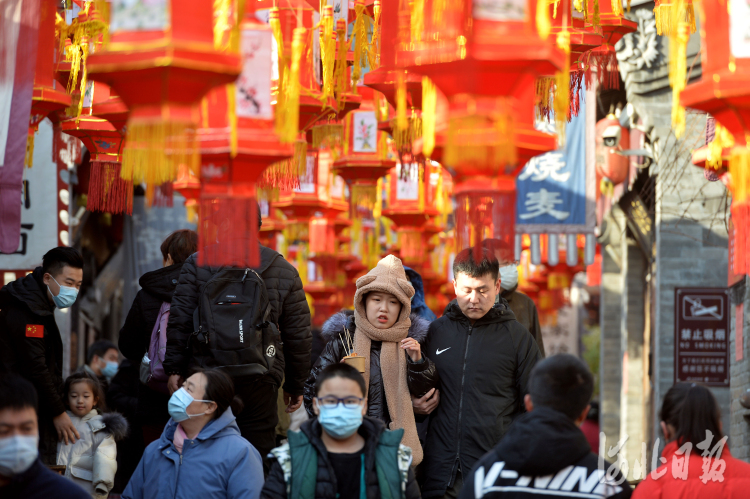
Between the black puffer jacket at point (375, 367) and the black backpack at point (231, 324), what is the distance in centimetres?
38

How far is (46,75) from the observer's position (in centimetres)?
653

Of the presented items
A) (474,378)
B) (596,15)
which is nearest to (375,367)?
(474,378)

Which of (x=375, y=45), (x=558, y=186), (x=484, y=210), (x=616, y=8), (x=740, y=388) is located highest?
(x=616, y=8)

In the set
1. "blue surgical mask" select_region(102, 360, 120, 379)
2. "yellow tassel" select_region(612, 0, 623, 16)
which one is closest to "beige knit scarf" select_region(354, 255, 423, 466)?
"yellow tassel" select_region(612, 0, 623, 16)

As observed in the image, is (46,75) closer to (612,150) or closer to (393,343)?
(393,343)

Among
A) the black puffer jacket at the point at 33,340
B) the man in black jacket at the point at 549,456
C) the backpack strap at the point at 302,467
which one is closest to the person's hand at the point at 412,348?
the backpack strap at the point at 302,467

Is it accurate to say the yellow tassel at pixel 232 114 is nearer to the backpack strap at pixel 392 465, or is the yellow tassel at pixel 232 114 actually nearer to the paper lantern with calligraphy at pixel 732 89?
the backpack strap at pixel 392 465

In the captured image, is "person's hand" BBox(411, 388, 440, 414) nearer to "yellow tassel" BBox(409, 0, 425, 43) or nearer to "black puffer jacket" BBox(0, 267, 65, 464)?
"yellow tassel" BBox(409, 0, 425, 43)

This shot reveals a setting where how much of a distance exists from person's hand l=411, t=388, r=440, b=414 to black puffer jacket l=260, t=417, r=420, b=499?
1316 mm

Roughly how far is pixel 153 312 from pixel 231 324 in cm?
110

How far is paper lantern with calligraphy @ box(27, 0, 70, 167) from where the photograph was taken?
6152 mm

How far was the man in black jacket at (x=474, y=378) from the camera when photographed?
6.31 meters

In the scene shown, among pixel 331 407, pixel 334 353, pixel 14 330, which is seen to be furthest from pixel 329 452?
pixel 14 330

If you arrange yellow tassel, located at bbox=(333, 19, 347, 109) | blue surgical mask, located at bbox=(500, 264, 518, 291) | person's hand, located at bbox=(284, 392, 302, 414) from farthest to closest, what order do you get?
yellow tassel, located at bbox=(333, 19, 347, 109) < blue surgical mask, located at bbox=(500, 264, 518, 291) < person's hand, located at bbox=(284, 392, 302, 414)
